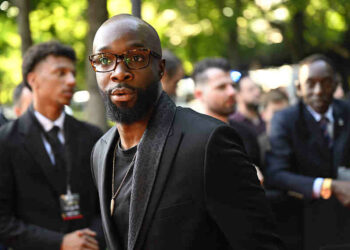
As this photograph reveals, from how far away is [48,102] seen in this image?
4.20 meters

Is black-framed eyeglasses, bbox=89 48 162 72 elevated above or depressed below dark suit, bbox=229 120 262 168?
above

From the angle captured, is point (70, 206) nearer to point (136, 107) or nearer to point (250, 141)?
point (136, 107)

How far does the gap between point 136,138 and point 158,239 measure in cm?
53

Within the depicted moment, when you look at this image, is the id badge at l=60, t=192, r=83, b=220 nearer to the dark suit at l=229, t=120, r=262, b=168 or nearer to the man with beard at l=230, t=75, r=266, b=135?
the dark suit at l=229, t=120, r=262, b=168

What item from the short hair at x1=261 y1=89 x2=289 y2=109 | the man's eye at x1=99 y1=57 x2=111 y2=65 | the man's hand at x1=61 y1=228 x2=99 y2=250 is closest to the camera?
the man's eye at x1=99 y1=57 x2=111 y2=65

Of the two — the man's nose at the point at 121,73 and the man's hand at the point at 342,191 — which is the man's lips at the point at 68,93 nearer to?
the man's nose at the point at 121,73

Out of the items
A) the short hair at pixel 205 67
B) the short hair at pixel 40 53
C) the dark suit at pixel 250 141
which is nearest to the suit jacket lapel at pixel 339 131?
the dark suit at pixel 250 141

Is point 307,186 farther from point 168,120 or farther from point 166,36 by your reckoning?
point 166,36

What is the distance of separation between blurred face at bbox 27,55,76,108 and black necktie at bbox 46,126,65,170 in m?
0.24

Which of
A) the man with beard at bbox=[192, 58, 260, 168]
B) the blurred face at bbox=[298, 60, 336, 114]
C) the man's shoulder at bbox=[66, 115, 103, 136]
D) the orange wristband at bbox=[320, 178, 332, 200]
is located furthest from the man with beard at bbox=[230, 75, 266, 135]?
the man's shoulder at bbox=[66, 115, 103, 136]

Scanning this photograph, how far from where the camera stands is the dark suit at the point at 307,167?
14.4 ft

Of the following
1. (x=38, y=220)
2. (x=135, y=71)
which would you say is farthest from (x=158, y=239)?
(x=38, y=220)

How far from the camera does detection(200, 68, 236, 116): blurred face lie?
5207mm

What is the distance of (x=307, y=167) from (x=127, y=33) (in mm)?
2798
